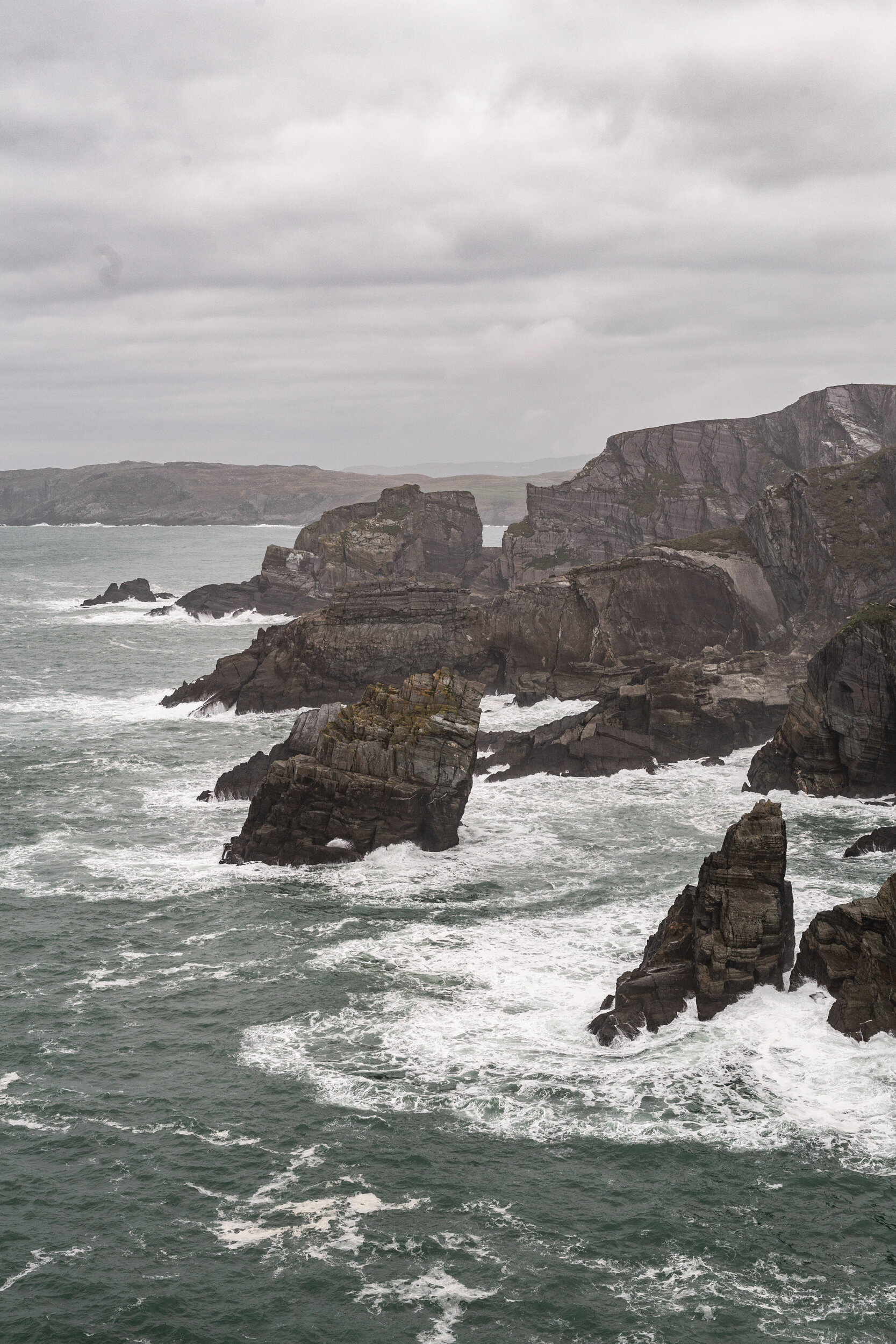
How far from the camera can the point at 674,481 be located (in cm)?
14375

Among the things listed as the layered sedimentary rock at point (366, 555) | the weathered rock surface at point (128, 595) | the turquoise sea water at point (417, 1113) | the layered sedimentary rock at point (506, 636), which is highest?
the layered sedimentary rock at point (366, 555)

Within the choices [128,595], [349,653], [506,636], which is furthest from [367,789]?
[128,595]

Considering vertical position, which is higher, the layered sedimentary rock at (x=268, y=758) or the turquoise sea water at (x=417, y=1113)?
the layered sedimentary rock at (x=268, y=758)

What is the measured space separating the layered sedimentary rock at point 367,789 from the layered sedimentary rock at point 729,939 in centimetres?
1902

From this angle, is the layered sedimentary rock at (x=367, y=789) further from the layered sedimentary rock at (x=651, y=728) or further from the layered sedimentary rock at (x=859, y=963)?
the layered sedimentary rock at (x=859, y=963)

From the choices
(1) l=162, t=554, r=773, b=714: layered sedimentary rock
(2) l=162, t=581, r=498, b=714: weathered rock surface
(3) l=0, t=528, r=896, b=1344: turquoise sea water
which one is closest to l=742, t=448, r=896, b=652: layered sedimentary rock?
→ (1) l=162, t=554, r=773, b=714: layered sedimentary rock

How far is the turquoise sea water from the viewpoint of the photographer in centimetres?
2620

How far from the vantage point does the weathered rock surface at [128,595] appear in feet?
517

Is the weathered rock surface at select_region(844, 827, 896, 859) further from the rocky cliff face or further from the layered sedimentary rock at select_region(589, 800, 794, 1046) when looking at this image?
the rocky cliff face

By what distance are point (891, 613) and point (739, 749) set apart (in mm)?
14363

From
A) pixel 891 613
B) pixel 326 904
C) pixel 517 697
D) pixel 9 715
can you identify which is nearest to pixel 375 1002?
pixel 326 904

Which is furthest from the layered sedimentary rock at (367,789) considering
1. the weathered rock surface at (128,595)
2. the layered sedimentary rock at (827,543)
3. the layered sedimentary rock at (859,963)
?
the weathered rock surface at (128,595)

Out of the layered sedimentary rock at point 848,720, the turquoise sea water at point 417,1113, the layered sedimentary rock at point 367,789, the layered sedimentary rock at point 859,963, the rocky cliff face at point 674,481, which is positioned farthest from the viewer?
the rocky cliff face at point 674,481

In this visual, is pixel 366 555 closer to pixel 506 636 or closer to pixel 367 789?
pixel 506 636
